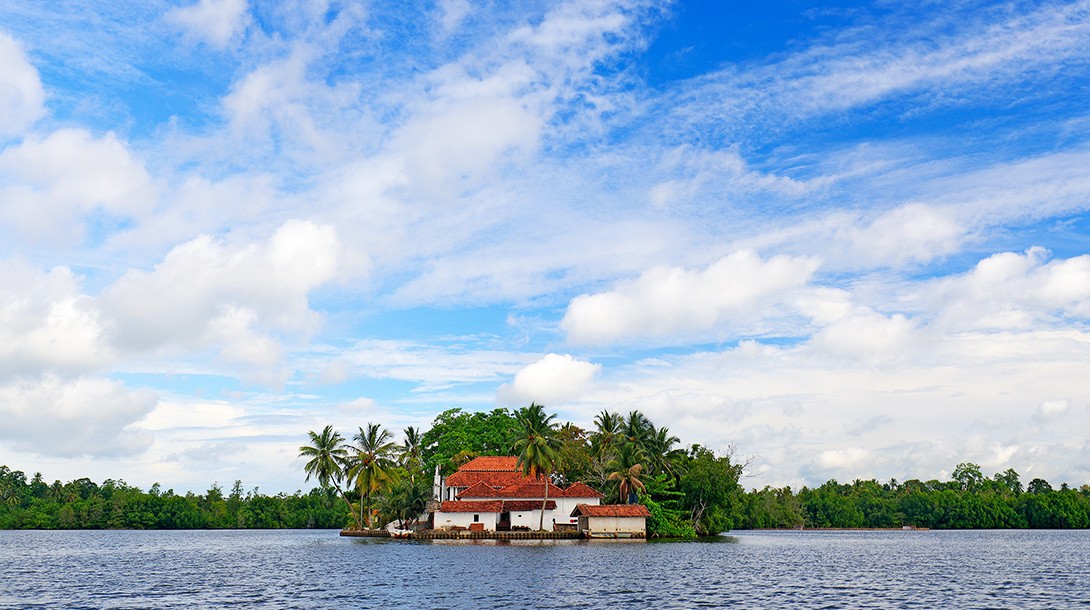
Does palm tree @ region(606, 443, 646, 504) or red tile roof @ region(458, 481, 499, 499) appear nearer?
red tile roof @ region(458, 481, 499, 499)

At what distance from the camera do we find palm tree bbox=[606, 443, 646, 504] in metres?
93.2

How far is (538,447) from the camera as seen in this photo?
88.4 m

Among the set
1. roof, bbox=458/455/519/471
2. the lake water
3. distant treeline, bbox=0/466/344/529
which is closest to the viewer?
the lake water

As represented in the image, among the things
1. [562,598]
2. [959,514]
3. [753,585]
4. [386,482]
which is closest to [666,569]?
[753,585]

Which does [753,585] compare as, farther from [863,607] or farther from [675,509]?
[675,509]

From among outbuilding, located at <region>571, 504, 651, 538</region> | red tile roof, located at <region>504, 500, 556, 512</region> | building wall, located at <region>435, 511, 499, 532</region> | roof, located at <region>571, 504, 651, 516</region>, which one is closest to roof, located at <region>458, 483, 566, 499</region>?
red tile roof, located at <region>504, 500, 556, 512</region>

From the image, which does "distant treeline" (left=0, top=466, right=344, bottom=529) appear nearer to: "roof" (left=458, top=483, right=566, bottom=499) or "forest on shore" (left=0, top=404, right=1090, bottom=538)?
"forest on shore" (left=0, top=404, right=1090, bottom=538)

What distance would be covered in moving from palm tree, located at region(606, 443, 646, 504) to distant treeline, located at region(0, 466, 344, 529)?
78959mm

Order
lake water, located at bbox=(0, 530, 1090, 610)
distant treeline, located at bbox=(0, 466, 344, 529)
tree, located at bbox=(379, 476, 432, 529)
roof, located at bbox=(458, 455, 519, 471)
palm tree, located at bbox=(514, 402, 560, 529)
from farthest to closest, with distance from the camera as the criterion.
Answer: distant treeline, located at bbox=(0, 466, 344, 529) < tree, located at bbox=(379, 476, 432, 529) < roof, located at bbox=(458, 455, 519, 471) < palm tree, located at bbox=(514, 402, 560, 529) < lake water, located at bbox=(0, 530, 1090, 610)

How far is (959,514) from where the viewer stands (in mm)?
169875

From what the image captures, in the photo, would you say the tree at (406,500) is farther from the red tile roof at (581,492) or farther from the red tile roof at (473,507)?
the red tile roof at (581,492)

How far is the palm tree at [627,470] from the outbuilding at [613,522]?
4.46 meters

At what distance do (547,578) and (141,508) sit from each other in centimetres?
13620

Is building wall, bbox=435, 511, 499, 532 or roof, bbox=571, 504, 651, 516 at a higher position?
roof, bbox=571, 504, 651, 516
